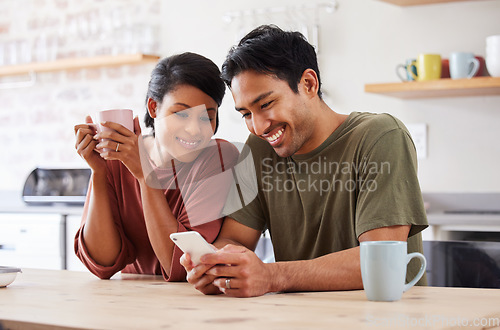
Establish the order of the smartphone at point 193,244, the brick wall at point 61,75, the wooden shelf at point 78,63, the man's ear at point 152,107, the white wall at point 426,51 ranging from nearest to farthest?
the smartphone at point 193,244 < the man's ear at point 152,107 < the white wall at point 426,51 < the wooden shelf at point 78,63 < the brick wall at point 61,75

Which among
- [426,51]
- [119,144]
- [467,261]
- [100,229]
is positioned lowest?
[467,261]

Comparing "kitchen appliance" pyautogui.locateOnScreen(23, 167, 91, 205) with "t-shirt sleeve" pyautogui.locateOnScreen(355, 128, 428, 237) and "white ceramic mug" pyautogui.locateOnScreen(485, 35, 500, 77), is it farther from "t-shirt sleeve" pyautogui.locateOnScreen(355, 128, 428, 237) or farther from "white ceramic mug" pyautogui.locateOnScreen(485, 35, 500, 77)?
"t-shirt sleeve" pyautogui.locateOnScreen(355, 128, 428, 237)

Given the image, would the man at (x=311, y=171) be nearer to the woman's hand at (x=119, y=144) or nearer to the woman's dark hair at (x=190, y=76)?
→ the woman's dark hair at (x=190, y=76)

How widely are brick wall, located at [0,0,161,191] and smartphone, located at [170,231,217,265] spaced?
9.25 ft

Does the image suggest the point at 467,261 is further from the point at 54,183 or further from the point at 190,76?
the point at 54,183

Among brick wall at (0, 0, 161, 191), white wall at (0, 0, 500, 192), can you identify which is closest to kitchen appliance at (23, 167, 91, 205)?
brick wall at (0, 0, 161, 191)

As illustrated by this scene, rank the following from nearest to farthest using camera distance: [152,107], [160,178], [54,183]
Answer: [160,178] → [152,107] → [54,183]

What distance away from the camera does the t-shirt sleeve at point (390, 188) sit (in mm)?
1393

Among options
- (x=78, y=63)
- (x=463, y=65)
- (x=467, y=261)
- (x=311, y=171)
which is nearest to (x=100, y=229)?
(x=311, y=171)

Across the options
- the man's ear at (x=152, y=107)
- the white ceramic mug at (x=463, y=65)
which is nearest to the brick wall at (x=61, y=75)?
the white ceramic mug at (x=463, y=65)

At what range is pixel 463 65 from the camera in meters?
2.99

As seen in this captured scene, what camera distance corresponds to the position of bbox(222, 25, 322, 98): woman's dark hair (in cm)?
157

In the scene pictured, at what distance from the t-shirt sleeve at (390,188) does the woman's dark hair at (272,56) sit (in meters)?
0.29

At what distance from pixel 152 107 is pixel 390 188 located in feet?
2.62
